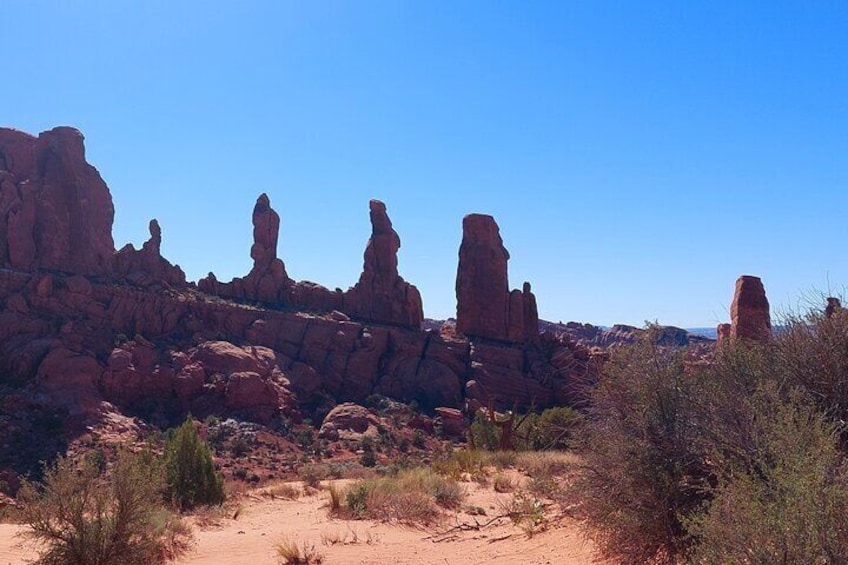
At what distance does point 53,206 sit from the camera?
50.9 m

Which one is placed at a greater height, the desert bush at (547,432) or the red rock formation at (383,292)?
the red rock formation at (383,292)

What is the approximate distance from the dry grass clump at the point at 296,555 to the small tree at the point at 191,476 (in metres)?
7.10

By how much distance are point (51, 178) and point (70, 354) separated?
18.2 metres

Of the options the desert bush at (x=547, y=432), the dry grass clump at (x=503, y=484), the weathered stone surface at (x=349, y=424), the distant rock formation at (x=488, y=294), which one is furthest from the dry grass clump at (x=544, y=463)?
the distant rock formation at (x=488, y=294)

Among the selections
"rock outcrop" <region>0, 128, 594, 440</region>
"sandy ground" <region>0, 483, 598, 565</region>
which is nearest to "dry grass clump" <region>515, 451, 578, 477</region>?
"sandy ground" <region>0, 483, 598, 565</region>

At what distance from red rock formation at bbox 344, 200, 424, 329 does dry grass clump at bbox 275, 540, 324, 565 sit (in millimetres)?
46550

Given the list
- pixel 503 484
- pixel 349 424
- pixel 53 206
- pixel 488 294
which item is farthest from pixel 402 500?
pixel 53 206

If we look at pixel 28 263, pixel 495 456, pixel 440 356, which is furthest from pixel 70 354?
pixel 495 456

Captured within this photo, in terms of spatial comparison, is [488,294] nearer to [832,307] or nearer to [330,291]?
[330,291]

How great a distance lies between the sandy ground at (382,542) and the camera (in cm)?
1004

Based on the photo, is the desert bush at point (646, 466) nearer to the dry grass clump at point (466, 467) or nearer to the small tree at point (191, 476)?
the dry grass clump at point (466, 467)

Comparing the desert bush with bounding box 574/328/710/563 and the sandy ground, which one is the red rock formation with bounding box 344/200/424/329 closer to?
the sandy ground

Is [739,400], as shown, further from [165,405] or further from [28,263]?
[28,263]

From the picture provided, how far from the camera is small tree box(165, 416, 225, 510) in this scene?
16.9 meters
